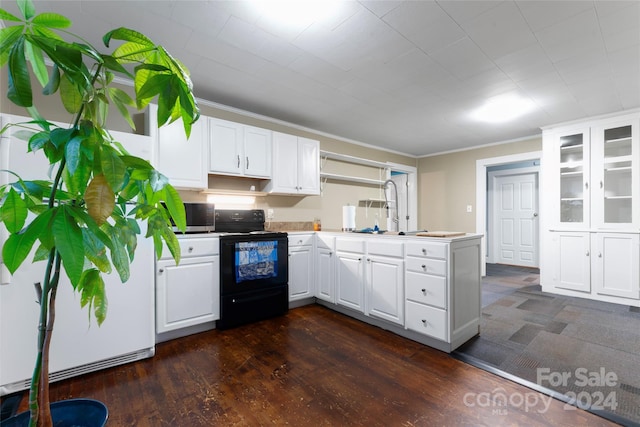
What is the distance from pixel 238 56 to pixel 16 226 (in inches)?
84.4

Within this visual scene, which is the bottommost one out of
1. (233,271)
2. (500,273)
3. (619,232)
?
(500,273)

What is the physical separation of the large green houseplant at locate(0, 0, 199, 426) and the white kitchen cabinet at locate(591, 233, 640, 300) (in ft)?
16.0

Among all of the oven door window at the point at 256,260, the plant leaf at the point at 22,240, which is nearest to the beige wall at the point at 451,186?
the oven door window at the point at 256,260

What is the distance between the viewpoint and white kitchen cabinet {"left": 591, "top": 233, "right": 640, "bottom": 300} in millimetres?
3385

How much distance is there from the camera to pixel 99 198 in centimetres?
57

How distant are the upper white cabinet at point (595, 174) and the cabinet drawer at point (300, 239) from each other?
135 inches

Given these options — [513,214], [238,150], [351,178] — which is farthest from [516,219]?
[238,150]

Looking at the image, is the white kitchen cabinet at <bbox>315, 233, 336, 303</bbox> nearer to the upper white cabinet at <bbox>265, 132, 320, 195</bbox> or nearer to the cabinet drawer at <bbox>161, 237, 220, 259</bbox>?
the upper white cabinet at <bbox>265, 132, 320, 195</bbox>

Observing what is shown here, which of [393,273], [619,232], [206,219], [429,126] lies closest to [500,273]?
[619,232]

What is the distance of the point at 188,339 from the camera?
2.49 m

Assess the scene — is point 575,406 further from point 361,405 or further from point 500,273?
point 500,273

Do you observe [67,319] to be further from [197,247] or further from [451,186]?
[451,186]

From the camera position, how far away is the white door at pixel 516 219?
5.91 meters

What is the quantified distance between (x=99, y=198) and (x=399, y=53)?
235cm
